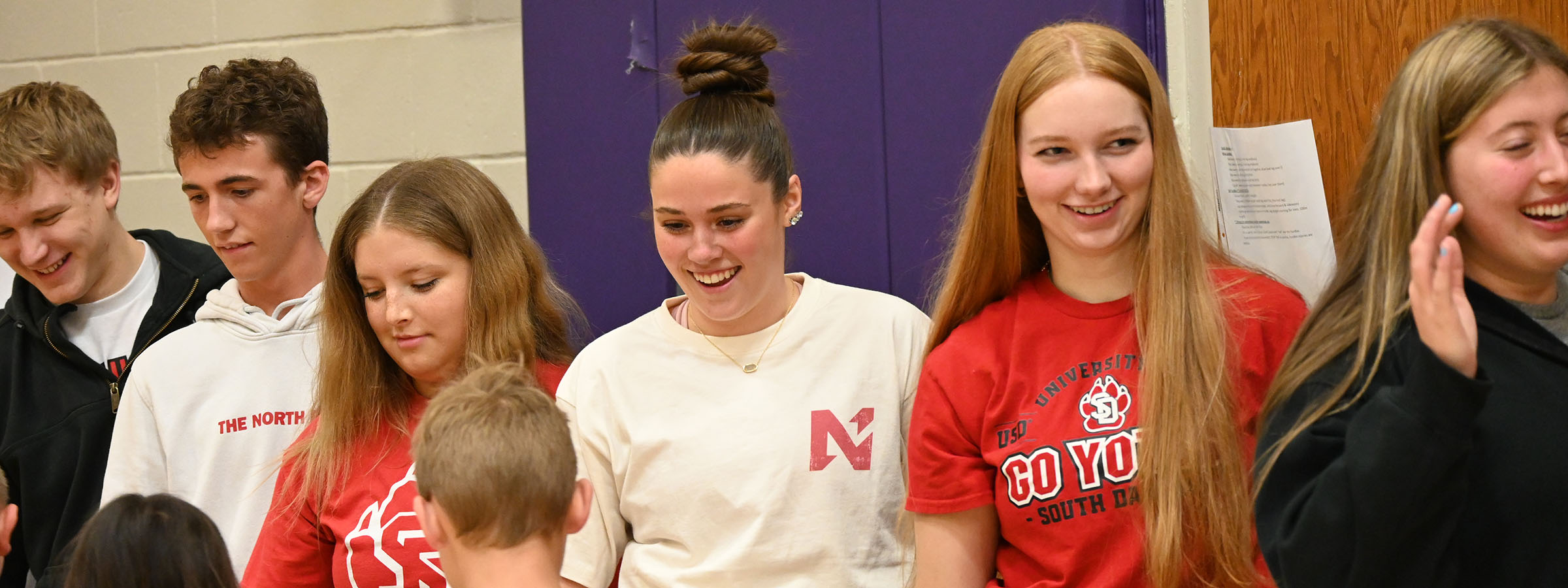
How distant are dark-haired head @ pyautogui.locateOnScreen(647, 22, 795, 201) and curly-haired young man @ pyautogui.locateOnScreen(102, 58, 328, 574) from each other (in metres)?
0.79

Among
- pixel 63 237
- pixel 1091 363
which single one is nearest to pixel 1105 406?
pixel 1091 363

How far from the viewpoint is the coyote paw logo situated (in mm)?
1747

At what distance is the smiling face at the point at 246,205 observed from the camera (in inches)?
94.2

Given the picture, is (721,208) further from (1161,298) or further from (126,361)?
(126,361)

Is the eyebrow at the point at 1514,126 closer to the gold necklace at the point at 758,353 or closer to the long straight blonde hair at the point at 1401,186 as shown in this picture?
the long straight blonde hair at the point at 1401,186

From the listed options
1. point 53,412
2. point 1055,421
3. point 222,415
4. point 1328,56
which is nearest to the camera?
point 1055,421

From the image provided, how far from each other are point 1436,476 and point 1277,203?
0.94 metres

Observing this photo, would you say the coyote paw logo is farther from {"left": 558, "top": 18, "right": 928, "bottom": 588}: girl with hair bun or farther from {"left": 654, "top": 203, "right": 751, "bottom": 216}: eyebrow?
{"left": 654, "top": 203, "right": 751, "bottom": 216}: eyebrow

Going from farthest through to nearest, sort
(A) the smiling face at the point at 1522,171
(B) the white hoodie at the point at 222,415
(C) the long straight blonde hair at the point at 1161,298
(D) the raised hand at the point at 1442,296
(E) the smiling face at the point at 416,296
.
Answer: (B) the white hoodie at the point at 222,415 → (E) the smiling face at the point at 416,296 → (C) the long straight blonde hair at the point at 1161,298 → (A) the smiling face at the point at 1522,171 → (D) the raised hand at the point at 1442,296

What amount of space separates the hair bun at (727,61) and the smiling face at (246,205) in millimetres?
828

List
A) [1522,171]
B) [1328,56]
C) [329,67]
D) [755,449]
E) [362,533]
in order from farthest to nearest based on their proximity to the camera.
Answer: [329,67] → [1328,56] → [362,533] → [755,449] → [1522,171]

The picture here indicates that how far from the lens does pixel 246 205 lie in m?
2.41

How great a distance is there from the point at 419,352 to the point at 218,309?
54 centimetres

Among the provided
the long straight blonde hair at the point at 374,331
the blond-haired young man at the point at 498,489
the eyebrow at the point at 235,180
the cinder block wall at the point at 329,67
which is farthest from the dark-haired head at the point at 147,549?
the cinder block wall at the point at 329,67
